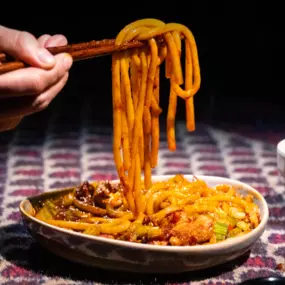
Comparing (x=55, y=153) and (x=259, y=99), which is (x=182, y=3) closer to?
(x=259, y=99)

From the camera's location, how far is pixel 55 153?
3.10m

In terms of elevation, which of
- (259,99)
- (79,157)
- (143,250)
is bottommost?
(259,99)

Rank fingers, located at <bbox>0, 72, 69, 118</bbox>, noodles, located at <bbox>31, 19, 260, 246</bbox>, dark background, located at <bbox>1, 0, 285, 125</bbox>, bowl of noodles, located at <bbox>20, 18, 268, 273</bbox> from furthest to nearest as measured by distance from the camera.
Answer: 1. dark background, located at <bbox>1, 0, 285, 125</bbox>
2. noodles, located at <bbox>31, 19, 260, 246</bbox>
3. bowl of noodles, located at <bbox>20, 18, 268, 273</bbox>
4. fingers, located at <bbox>0, 72, 69, 118</bbox>

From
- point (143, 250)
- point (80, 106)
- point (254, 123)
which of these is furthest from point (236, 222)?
point (80, 106)

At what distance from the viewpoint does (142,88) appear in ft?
6.67

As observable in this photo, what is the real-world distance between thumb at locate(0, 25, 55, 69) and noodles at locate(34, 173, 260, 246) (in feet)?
1.74

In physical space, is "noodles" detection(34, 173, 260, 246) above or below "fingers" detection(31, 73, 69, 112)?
below

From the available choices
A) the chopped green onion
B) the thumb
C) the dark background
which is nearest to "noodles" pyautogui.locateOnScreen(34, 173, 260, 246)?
the chopped green onion

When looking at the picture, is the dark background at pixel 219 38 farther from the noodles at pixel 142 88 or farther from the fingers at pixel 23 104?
the fingers at pixel 23 104

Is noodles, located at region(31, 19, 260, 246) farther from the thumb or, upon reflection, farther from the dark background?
the dark background

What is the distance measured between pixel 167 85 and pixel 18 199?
9.00 ft

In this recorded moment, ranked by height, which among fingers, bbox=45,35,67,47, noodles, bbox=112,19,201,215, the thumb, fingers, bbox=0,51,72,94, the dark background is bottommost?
the dark background

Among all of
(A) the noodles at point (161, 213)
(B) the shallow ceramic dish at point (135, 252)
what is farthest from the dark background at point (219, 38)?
(B) the shallow ceramic dish at point (135, 252)

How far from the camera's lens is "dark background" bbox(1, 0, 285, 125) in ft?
16.7
